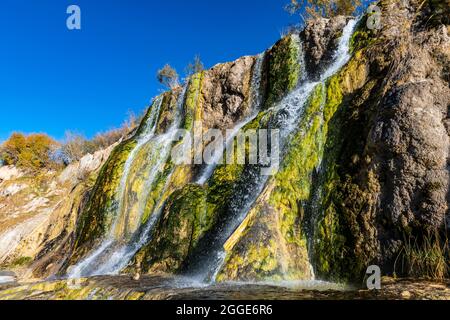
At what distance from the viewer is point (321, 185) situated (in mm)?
8125

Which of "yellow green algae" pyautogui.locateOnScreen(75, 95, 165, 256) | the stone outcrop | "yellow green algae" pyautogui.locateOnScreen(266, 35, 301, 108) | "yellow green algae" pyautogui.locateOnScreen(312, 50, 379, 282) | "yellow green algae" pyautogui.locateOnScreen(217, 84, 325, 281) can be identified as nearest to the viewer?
"yellow green algae" pyautogui.locateOnScreen(312, 50, 379, 282)

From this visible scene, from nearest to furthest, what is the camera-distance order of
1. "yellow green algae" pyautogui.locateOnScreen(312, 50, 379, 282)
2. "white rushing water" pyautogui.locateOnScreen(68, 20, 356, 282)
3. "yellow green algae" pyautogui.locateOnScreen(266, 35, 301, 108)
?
1. "yellow green algae" pyautogui.locateOnScreen(312, 50, 379, 282)
2. "white rushing water" pyautogui.locateOnScreen(68, 20, 356, 282)
3. "yellow green algae" pyautogui.locateOnScreen(266, 35, 301, 108)

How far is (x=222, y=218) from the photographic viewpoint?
29.8 ft

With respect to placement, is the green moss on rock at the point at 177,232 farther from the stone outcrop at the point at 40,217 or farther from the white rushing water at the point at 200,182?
the stone outcrop at the point at 40,217

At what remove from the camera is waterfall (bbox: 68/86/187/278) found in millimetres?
10766

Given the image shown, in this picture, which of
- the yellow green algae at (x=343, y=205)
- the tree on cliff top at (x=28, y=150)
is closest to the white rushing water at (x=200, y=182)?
the yellow green algae at (x=343, y=205)

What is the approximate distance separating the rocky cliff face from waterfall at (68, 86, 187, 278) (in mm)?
51

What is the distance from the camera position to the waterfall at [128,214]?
35.3ft

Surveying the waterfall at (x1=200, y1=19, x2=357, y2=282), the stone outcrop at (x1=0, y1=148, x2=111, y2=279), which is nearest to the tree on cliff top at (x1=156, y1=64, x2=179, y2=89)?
the stone outcrop at (x1=0, y1=148, x2=111, y2=279)

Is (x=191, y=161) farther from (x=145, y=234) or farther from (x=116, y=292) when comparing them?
(x=116, y=292)

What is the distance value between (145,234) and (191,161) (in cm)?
306

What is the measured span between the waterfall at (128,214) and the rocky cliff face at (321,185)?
0.17 feet

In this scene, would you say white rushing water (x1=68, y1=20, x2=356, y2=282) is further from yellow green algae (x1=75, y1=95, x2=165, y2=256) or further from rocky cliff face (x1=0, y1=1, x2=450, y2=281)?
yellow green algae (x1=75, y1=95, x2=165, y2=256)
